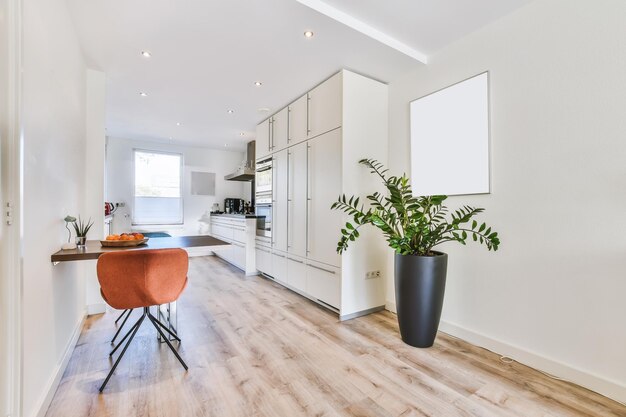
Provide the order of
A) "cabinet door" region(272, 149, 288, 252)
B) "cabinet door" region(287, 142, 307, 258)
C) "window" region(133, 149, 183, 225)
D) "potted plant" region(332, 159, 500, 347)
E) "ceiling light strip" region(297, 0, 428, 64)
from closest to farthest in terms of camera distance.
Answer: "ceiling light strip" region(297, 0, 428, 64), "potted plant" region(332, 159, 500, 347), "cabinet door" region(287, 142, 307, 258), "cabinet door" region(272, 149, 288, 252), "window" region(133, 149, 183, 225)

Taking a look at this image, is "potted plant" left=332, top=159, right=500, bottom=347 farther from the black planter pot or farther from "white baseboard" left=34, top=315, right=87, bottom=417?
"white baseboard" left=34, top=315, right=87, bottom=417

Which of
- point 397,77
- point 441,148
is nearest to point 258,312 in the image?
point 441,148

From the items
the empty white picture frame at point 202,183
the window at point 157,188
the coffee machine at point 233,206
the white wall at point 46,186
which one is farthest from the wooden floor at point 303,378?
the empty white picture frame at point 202,183

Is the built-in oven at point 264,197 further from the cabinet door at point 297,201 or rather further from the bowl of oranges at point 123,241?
the bowl of oranges at point 123,241

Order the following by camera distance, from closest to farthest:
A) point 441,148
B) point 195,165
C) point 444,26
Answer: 1. point 444,26
2. point 441,148
3. point 195,165

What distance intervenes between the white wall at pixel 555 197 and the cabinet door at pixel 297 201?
1728 mm

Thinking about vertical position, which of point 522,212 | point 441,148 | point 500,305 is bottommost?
point 500,305

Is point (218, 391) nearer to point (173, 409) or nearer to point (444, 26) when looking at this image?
point (173, 409)

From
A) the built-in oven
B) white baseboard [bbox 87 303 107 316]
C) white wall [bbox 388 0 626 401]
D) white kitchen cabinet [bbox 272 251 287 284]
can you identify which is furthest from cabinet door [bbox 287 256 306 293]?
white baseboard [bbox 87 303 107 316]

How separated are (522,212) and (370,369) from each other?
63.3 inches

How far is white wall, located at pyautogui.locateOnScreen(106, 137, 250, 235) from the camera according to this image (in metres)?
5.71

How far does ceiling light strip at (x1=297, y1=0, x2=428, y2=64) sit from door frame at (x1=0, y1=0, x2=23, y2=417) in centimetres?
161

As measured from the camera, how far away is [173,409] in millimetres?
1525

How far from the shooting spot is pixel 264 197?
4434 mm
